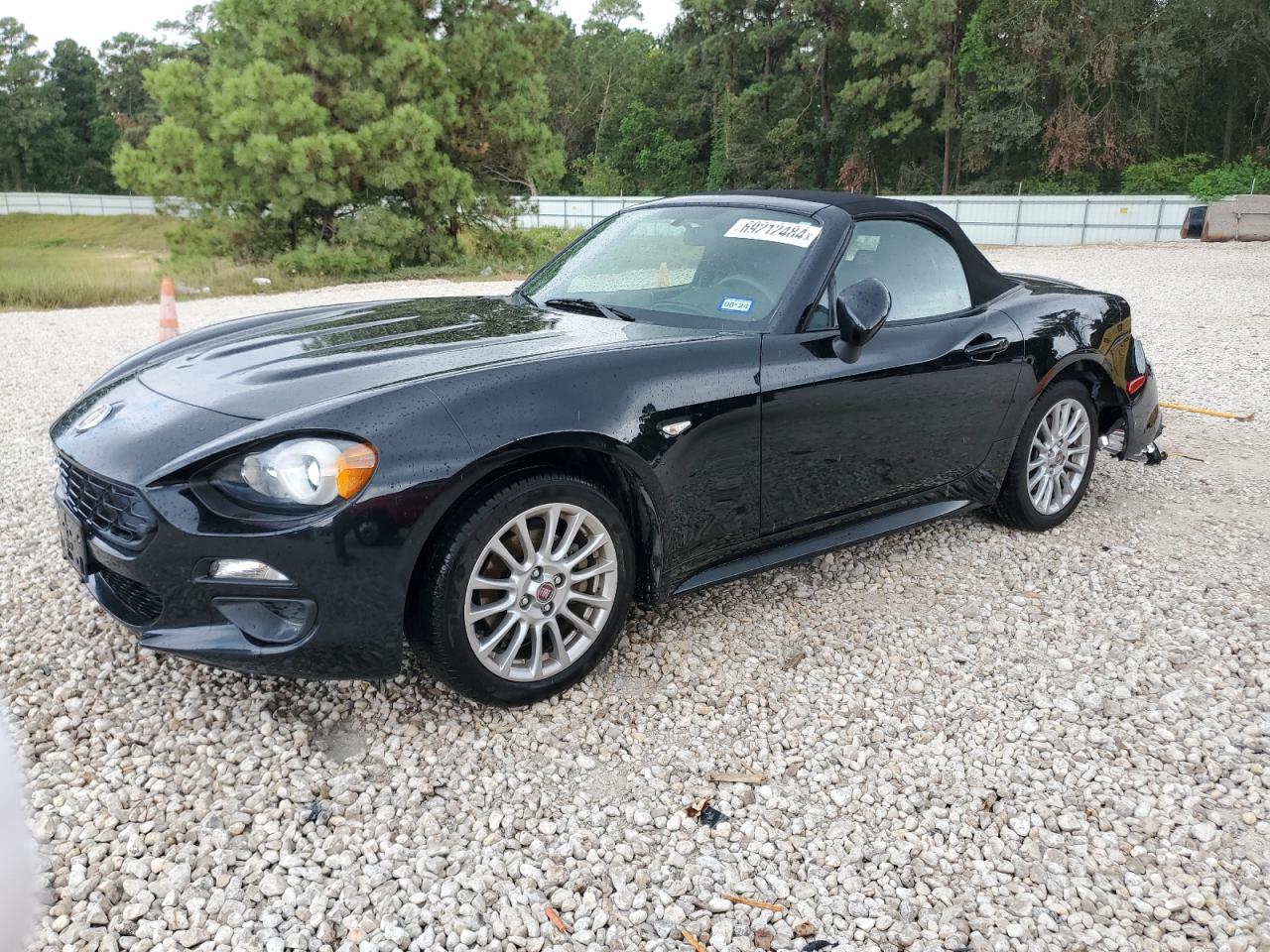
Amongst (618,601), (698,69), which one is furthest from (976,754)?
(698,69)

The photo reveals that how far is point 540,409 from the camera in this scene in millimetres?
2730

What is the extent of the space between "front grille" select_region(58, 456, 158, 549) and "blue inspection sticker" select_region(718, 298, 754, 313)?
1.98m

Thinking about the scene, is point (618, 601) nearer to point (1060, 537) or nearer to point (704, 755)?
point (704, 755)

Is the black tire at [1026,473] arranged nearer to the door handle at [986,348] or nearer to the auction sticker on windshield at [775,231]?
the door handle at [986,348]

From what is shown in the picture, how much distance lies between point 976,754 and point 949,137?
1931 inches

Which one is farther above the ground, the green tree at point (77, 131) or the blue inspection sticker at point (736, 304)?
the green tree at point (77, 131)

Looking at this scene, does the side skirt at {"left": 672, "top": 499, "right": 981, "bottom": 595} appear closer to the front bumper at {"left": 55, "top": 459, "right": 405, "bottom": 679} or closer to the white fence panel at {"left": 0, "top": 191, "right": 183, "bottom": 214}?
the front bumper at {"left": 55, "top": 459, "right": 405, "bottom": 679}

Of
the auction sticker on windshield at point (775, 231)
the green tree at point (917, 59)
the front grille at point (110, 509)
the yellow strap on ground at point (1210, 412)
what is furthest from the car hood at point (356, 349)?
the green tree at point (917, 59)

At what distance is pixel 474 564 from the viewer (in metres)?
2.66

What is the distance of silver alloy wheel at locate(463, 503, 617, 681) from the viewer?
2.76m

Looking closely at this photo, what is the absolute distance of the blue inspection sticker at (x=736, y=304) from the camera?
3.45 metres

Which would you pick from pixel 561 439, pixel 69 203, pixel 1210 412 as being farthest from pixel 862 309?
pixel 69 203

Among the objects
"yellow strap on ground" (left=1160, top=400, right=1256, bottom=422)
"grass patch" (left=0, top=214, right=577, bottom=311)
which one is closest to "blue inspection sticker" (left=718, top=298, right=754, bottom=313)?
"yellow strap on ground" (left=1160, top=400, right=1256, bottom=422)

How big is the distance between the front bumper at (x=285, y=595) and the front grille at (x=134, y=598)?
0.01m
